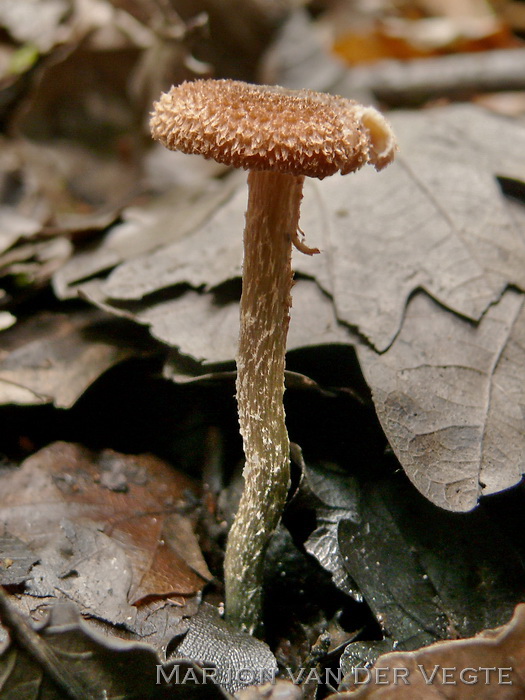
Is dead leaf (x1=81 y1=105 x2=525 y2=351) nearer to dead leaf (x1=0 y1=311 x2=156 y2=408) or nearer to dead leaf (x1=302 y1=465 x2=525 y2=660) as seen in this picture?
dead leaf (x1=0 y1=311 x2=156 y2=408)

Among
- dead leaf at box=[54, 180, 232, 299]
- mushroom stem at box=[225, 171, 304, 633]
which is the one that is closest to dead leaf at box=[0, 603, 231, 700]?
mushroom stem at box=[225, 171, 304, 633]

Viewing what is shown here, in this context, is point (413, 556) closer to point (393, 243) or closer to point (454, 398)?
point (454, 398)

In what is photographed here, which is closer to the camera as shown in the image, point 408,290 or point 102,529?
point 102,529

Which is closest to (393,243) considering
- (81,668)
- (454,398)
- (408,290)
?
(408,290)

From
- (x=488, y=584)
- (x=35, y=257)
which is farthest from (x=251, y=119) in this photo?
(x=35, y=257)

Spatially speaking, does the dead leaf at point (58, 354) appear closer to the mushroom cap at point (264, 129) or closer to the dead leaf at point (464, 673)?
the mushroom cap at point (264, 129)

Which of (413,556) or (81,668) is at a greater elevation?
(81,668)
